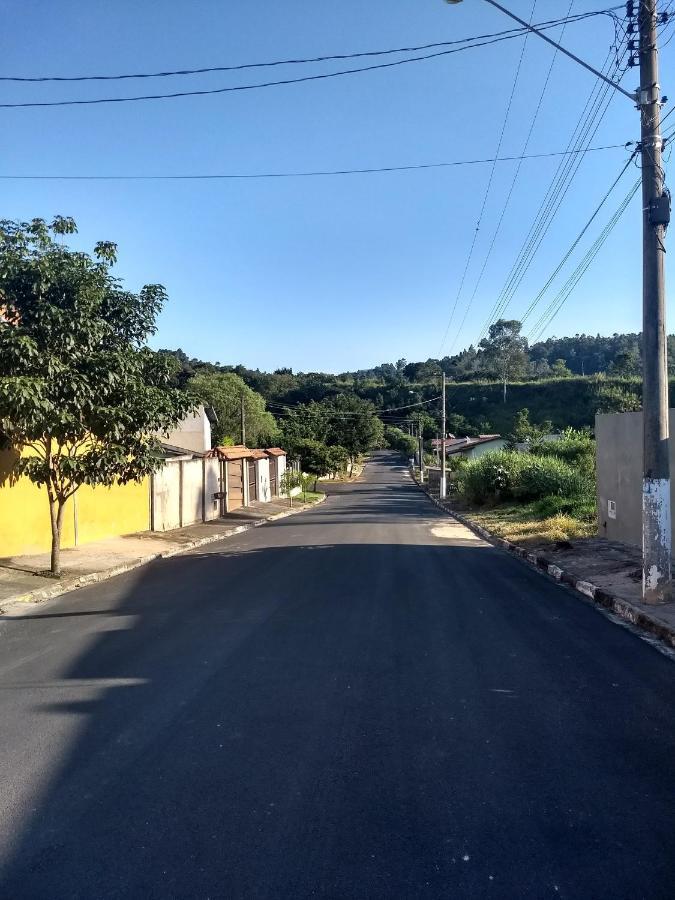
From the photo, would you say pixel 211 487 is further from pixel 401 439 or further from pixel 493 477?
pixel 401 439

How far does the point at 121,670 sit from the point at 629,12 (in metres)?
10.4

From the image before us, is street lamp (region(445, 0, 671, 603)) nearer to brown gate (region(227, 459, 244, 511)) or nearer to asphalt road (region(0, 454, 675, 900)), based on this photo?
asphalt road (region(0, 454, 675, 900))

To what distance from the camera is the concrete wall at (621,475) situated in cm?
1372

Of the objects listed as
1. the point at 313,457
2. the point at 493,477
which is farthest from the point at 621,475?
the point at 313,457

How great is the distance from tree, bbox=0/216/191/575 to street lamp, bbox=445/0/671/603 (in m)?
7.00

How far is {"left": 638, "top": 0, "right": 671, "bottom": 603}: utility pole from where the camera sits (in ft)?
28.6

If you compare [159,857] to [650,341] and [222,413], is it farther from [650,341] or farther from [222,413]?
[222,413]

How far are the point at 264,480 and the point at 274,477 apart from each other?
4412 millimetres

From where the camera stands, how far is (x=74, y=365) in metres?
11.4

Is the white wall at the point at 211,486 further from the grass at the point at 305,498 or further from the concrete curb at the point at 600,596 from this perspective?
the grass at the point at 305,498

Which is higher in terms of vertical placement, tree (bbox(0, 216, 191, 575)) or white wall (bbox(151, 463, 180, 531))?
tree (bbox(0, 216, 191, 575))

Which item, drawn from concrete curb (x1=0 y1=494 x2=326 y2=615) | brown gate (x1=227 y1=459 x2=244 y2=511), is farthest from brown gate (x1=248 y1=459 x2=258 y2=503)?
concrete curb (x1=0 y1=494 x2=326 y2=615)

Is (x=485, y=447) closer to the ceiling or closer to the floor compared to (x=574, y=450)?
closer to the ceiling

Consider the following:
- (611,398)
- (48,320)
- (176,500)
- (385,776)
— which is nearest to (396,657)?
(385,776)
